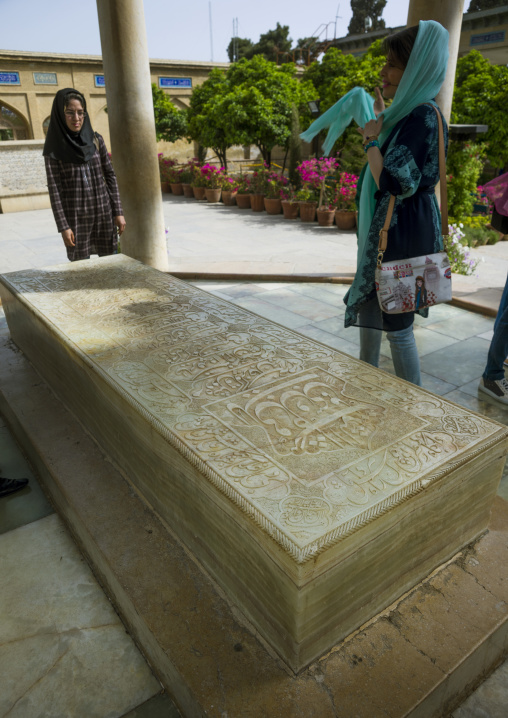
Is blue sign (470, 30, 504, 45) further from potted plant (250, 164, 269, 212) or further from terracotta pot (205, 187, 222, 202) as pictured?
terracotta pot (205, 187, 222, 202)

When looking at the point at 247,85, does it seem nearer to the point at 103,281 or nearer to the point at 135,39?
the point at 135,39

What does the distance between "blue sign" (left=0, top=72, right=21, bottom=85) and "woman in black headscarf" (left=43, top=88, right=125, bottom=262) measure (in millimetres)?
17757

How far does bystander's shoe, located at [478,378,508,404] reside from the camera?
9.23 feet

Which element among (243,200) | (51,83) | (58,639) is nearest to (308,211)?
(243,200)

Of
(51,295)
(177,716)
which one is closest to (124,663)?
(177,716)

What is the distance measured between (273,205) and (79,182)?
24.0 feet

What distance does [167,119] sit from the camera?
15891 mm

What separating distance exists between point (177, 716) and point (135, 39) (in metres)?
5.10

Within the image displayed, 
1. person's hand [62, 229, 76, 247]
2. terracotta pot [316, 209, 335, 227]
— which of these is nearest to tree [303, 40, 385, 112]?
terracotta pot [316, 209, 335, 227]

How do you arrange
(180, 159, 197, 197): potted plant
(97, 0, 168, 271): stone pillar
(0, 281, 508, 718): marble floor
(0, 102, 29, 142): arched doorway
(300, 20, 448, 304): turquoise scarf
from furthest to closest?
(0, 102, 29, 142): arched doorway < (180, 159, 197, 197): potted plant < (97, 0, 168, 271): stone pillar < (300, 20, 448, 304): turquoise scarf < (0, 281, 508, 718): marble floor

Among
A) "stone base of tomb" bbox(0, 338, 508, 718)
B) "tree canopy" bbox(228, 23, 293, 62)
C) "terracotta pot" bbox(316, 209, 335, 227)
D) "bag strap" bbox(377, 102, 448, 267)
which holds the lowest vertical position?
"stone base of tomb" bbox(0, 338, 508, 718)

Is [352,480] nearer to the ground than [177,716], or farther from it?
farther from it

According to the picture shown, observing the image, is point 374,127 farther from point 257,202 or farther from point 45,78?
point 45,78

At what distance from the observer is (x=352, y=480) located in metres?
1.38
